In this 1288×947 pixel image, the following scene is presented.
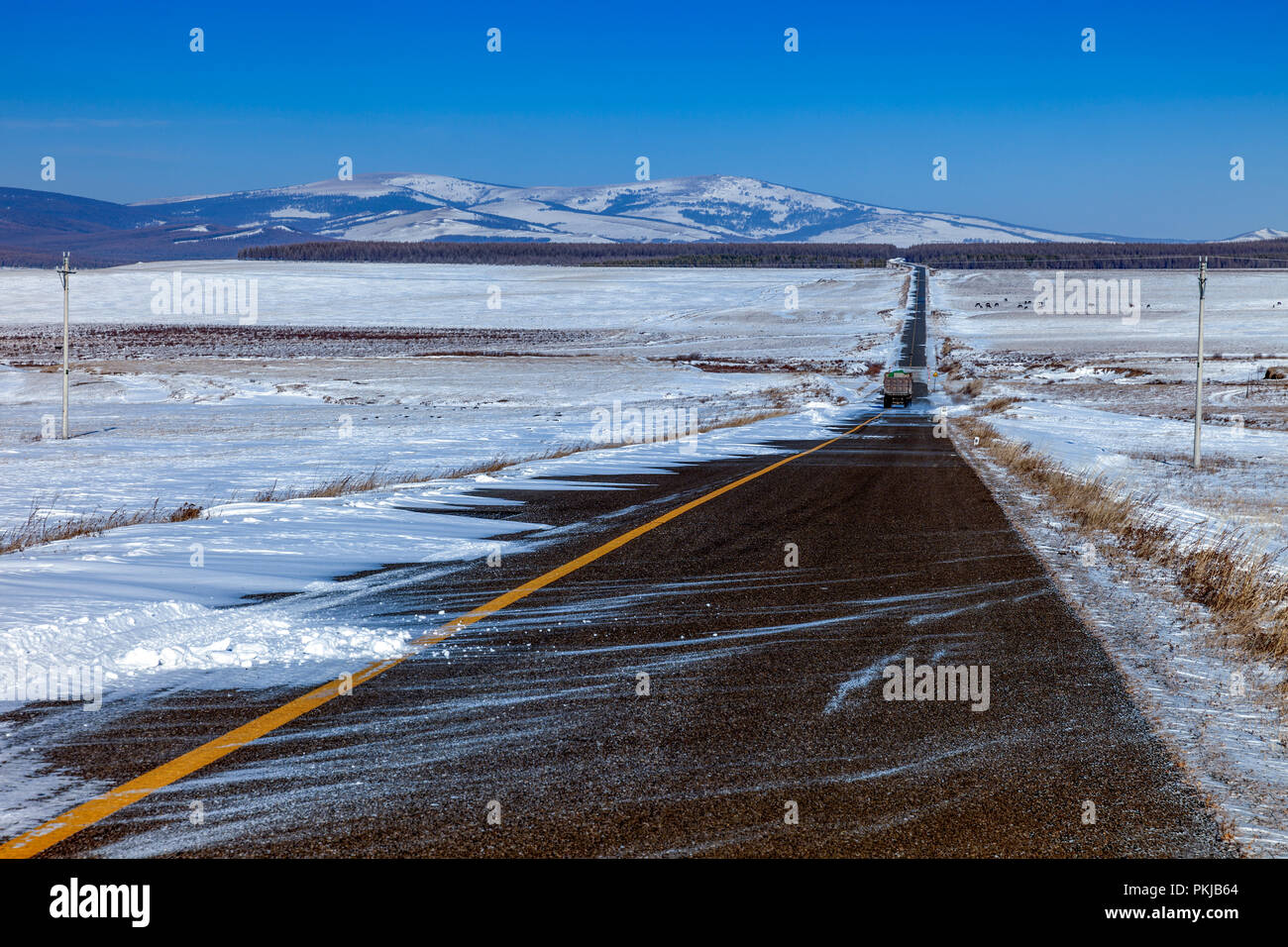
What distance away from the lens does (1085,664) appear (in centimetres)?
642

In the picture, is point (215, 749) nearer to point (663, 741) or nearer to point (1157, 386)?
point (663, 741)

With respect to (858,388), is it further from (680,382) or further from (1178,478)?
(1178,478)

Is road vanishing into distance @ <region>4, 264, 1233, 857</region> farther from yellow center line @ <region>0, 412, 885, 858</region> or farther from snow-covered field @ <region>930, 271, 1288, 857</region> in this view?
snow-covered field @ <region>930, 271, 1288, 857</region>

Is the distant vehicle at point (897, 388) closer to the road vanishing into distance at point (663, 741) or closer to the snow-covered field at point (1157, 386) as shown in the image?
the snow-covered field at point (1157, 386)

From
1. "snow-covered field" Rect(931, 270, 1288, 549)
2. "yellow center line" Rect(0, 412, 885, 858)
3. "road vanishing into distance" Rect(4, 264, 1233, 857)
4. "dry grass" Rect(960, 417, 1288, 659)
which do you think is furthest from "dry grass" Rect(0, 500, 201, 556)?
"snow-covered field" Rect(931, 270, 1288, 549)

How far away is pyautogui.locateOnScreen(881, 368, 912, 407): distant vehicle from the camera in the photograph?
48812 millimetres

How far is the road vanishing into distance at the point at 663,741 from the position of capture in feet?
12.9

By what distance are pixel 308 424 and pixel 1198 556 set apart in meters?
32.1

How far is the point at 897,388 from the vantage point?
48.8m

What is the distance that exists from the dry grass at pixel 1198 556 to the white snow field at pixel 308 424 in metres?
5.61

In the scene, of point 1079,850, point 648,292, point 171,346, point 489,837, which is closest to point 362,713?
point 489,837

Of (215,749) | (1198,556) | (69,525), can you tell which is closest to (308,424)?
(69,525)

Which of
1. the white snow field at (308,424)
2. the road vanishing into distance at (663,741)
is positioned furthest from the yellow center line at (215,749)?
the white snow field at (308,424)
